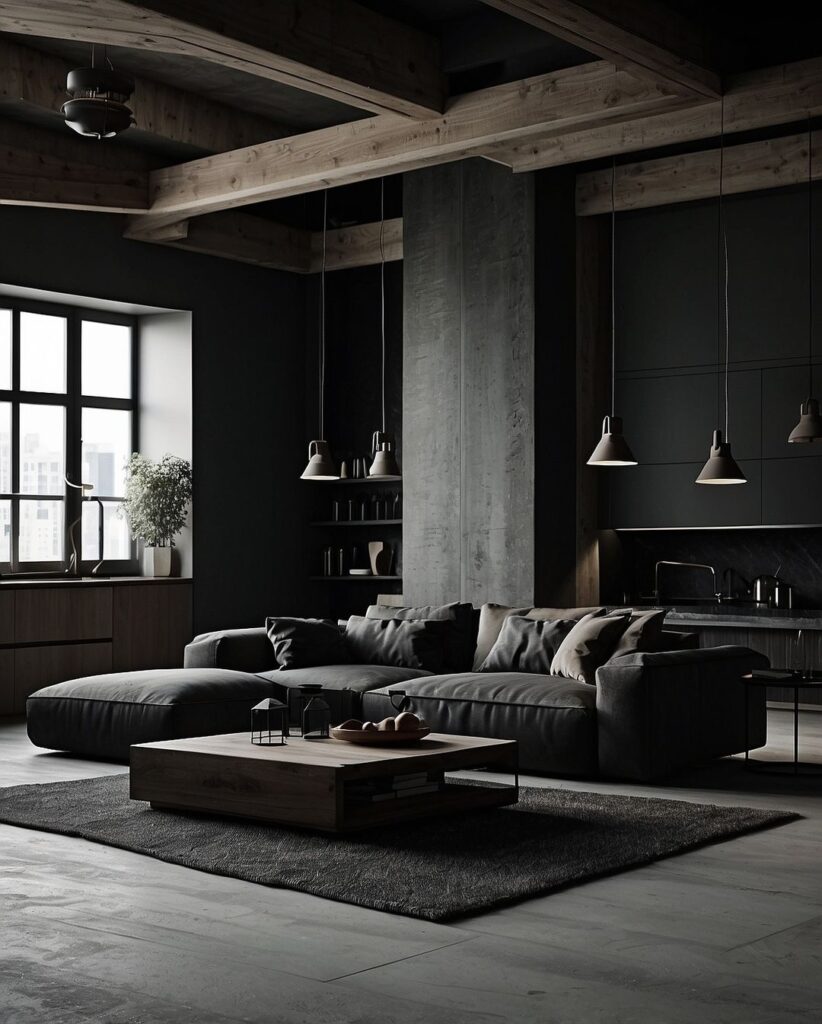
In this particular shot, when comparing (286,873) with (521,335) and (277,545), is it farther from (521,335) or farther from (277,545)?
(277,545)

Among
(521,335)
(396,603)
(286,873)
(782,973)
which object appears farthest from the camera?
(396,603)

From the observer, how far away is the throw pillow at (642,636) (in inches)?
258

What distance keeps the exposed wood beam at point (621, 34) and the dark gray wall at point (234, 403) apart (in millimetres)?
4636

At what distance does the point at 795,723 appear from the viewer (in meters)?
6.07

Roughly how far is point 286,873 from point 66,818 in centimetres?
128

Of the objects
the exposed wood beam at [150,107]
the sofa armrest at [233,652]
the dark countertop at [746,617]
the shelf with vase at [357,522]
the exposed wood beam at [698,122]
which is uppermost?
the exposed wood beam at [150,107]

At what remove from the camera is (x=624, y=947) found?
11.2ft

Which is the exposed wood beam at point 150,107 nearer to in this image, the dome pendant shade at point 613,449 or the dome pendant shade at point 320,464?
the dome pendant shade at point 320,464

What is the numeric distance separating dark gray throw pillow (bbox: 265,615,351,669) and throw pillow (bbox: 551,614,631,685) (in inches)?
56.5

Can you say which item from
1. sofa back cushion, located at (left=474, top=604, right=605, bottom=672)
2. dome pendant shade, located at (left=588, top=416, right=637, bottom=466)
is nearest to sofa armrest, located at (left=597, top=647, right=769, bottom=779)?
sofa back cushion, located at (left=474, top=604, right=605, bottom=672)

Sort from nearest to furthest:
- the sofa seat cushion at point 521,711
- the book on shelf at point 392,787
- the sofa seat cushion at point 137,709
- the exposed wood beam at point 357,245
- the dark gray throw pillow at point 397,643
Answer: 1. the book on shelf at point 392,787
2. the sofa seat cushion at point 521,711
3. the sofa seat cushion at point 137,709
4. the dark gray throw pillow at point 397,643
5. the exposed wood beam at point 357,245

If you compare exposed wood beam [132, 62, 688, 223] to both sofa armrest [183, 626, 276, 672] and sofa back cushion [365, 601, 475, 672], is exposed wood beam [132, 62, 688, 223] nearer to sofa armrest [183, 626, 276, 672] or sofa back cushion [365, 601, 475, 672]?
sofa back cushion [365, 601, 475, 672]

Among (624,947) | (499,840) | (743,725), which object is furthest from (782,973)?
(743,725)

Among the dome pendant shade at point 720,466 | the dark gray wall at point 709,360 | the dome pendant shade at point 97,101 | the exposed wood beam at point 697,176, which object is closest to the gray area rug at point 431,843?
the dome pendant shade at point 720,466
